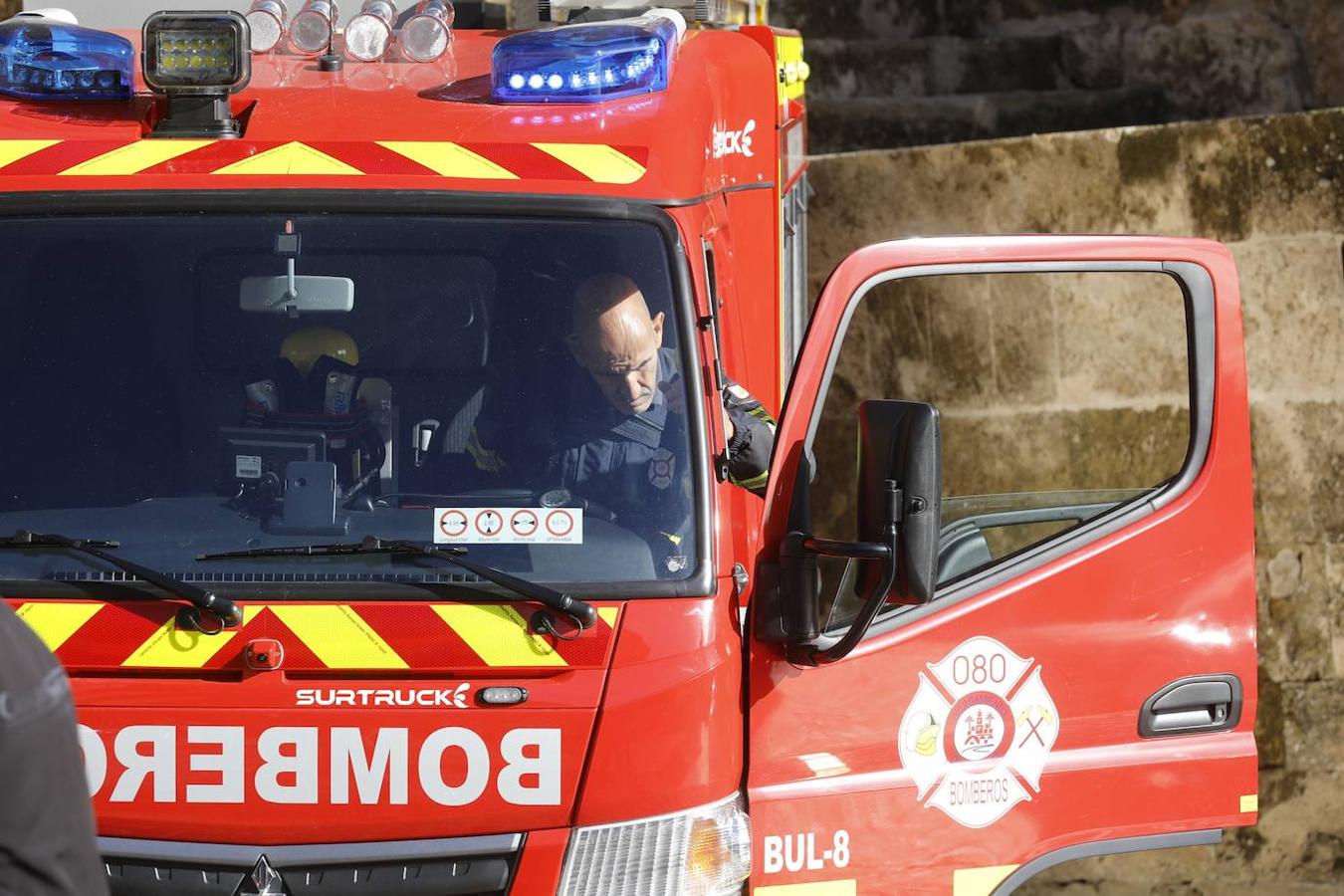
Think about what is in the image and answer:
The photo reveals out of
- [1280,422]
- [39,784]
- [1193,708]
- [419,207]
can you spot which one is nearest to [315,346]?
[419,207]

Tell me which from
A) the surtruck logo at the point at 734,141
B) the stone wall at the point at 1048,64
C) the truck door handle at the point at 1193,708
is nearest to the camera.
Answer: the truck door handle at the point at 1193,708

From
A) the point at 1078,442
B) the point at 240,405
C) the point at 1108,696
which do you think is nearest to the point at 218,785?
the point at 240,405

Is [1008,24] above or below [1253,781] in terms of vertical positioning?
above

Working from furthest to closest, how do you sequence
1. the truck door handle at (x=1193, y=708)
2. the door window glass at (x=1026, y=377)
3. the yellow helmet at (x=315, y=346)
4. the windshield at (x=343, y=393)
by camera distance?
the door window glass at (x=1026, y=377) < the truck door handle at (x=1193, y=708) < the yellow helmet at (x=315, y=346) < the windshield at (x=343, y=393)

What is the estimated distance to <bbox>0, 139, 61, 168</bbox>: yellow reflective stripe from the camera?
3.27 metres

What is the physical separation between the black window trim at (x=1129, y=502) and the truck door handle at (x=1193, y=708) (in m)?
0.39

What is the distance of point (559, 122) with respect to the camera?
11.1 ft

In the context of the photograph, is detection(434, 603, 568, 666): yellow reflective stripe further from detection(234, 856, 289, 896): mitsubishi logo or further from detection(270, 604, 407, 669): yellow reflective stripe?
detection(234, 856, 289, 896): mitsubishi logo

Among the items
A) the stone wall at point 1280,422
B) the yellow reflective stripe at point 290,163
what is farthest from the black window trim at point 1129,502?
the stone wall at point 1280,422

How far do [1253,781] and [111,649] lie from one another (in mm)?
2461

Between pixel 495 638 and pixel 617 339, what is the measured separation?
0.61 m

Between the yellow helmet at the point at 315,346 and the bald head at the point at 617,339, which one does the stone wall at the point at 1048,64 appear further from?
the yellow helmet at the point at 315,346

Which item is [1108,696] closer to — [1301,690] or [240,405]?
[240,405]

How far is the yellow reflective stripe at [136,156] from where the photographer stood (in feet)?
10.6
